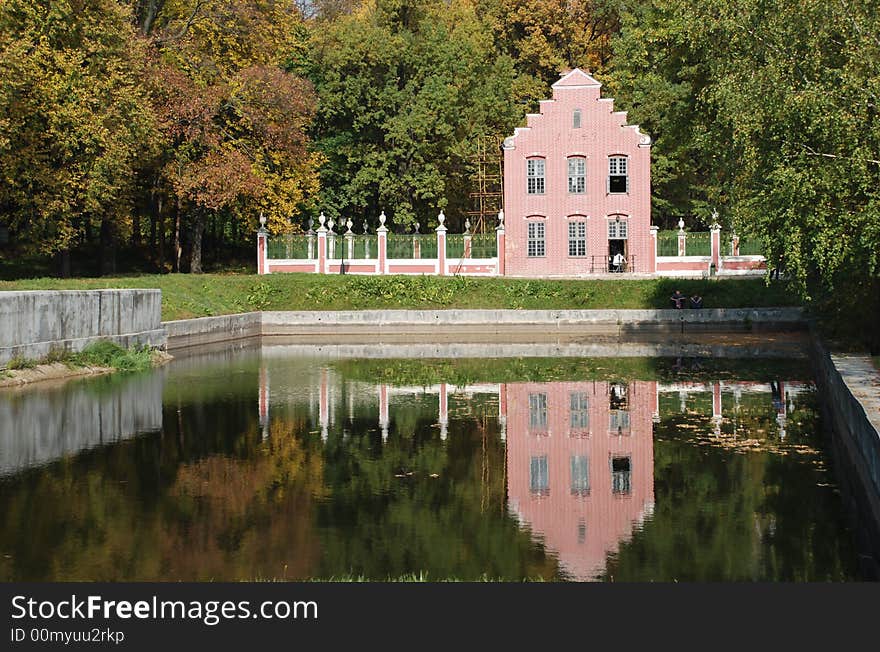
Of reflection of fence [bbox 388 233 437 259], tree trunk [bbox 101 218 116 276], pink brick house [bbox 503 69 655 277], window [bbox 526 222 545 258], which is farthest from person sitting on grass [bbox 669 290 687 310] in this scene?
tree trunk [bbox 101 218 116 276]

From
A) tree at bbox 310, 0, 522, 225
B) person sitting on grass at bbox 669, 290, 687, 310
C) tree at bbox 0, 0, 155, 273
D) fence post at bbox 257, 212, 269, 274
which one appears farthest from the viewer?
tree at bbox 310, 0, 522, 225

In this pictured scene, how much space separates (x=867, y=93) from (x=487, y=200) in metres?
42.8

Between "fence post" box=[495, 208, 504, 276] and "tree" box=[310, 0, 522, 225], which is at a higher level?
"tree" box=[310, 0, 522, 225]

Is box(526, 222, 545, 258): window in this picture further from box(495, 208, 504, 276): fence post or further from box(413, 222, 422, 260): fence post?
box(413, 222, 422, 260): fence post

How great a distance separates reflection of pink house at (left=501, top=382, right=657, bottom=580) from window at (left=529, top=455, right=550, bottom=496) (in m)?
0.01

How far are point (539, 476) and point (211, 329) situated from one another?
→ 2585cm

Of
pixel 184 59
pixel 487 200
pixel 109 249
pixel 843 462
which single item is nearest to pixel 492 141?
pixel 487 200

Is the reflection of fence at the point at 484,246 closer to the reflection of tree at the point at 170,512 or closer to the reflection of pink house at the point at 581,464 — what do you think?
the reflection of pink house at the point at 581,464

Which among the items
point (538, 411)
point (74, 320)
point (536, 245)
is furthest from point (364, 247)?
point (538, 411)

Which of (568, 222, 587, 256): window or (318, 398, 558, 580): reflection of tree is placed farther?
(568, 222, 587, 256): window

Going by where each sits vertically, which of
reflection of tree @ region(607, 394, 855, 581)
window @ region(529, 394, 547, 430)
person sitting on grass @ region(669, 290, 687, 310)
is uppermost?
person sitting on grass @ region(669, 290, 687, 310)

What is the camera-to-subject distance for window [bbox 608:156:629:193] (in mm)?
59594

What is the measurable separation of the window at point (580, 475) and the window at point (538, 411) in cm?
320

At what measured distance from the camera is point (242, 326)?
1800 inches
